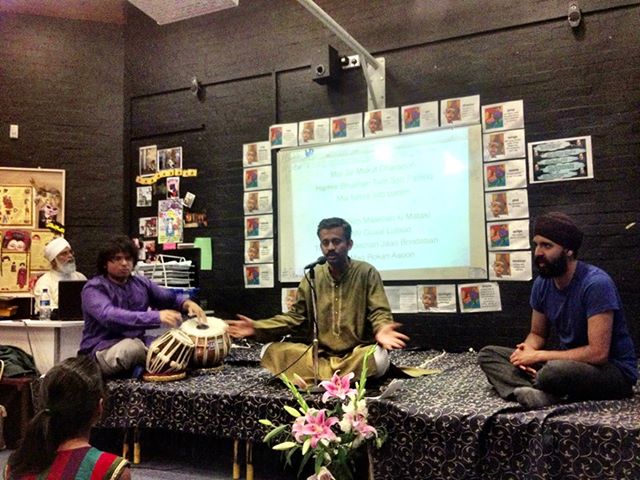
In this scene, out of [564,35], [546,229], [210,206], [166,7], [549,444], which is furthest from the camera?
[210,206]

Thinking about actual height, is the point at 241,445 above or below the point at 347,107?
below

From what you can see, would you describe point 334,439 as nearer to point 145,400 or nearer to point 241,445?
point 241,445

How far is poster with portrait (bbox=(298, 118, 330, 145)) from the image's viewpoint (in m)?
5.22

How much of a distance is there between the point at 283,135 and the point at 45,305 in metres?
2.45

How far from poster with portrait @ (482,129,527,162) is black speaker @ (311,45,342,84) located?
1419 mm

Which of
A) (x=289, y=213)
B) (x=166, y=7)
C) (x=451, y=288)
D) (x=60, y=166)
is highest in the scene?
(x=166, y=7)

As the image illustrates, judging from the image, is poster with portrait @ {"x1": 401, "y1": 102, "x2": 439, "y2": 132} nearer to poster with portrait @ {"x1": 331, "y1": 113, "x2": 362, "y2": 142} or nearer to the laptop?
poster with portrait @ {"x1": 331, "y1": 113, "x2": 362, "y2": 142}

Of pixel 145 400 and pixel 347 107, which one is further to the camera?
pixel 347 107

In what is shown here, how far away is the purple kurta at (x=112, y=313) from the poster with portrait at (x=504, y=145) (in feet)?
8.84

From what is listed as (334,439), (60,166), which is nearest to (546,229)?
(334,439)

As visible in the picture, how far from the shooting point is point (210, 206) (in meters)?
5.75

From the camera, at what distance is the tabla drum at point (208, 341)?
12.9 feet

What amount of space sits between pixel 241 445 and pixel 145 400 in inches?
24.4

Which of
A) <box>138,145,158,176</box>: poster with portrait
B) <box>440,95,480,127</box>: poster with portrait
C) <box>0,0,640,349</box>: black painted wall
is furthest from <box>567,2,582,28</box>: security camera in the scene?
<box>138,145,158,176</box>: poster with portrait
